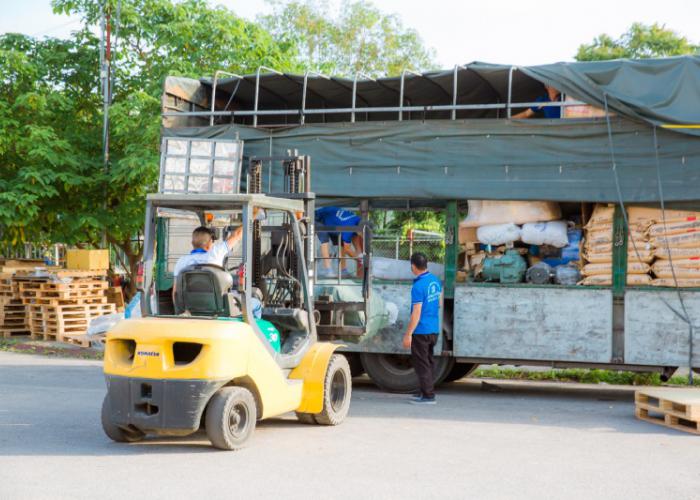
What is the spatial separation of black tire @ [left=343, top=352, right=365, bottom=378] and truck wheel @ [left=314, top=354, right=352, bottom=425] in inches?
114

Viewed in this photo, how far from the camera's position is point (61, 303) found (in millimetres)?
17656

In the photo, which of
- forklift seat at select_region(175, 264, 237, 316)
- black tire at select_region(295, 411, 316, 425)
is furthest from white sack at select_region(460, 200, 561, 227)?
forklift seat at select_region(175, 264, 237, 316)

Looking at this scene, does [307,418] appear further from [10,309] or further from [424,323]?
[10,309]

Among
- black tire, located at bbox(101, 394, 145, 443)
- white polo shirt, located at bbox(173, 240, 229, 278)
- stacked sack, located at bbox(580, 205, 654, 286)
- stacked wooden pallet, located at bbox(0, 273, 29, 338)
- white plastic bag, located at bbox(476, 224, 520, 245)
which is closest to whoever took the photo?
black tire, located at bbox(101, 394, 145, 443)

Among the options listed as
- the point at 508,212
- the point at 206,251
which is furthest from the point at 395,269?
the point at 206,251

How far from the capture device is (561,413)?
391 inches

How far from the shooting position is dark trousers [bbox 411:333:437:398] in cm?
1041

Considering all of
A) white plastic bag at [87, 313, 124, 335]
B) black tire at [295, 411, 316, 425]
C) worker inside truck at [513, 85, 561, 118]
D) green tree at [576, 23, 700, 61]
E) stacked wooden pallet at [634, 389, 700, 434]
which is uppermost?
green tree at [576, 23, 700, 61]

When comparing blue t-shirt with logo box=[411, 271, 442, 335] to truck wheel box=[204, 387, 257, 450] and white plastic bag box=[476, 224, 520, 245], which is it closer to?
white plastic bag box=[476, 224, 520, 245]

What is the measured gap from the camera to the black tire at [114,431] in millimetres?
7484

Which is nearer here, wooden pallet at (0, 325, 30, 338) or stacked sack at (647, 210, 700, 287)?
stacked sack at (647, 210, 700, 287)

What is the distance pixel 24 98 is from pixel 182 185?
24.2 feet

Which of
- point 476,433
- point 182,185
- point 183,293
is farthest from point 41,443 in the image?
point 182,185

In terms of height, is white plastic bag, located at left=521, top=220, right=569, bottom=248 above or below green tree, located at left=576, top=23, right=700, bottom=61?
below
